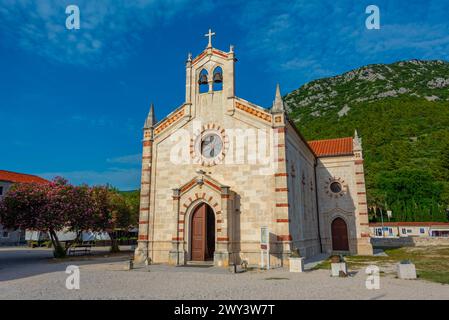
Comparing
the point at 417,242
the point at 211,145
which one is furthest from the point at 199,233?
the point at 417,242

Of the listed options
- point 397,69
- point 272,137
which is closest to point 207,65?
point 272,137

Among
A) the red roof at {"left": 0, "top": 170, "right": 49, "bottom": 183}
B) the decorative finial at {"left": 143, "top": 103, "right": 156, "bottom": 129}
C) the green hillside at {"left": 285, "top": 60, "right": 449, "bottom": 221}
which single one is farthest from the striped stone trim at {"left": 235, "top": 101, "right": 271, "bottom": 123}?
the green hillside at {"left": 285, "top": 60, "right": 449, "bottom": 221}

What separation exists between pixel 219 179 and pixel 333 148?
57.7ft

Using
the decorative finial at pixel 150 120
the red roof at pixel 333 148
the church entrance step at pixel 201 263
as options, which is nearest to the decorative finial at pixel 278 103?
the decorative finial at pixel 150 120

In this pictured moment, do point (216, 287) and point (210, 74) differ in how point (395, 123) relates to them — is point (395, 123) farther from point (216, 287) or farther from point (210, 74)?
point (216, 287)

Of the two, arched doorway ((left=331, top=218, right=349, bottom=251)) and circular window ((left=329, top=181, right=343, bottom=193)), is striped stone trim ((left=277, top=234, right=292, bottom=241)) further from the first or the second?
circular window ((left=329, top=181, right=343, bottom=193))

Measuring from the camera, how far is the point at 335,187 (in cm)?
3122

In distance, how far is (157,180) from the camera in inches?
862

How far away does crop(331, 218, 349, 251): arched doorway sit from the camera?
1174 inches

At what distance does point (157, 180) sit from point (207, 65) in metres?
A: 8.97

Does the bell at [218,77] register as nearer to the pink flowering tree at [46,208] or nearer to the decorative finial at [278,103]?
the decorative finial at [278,103]

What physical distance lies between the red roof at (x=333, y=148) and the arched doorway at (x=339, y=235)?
21.7 feet

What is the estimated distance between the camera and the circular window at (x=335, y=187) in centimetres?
3096
